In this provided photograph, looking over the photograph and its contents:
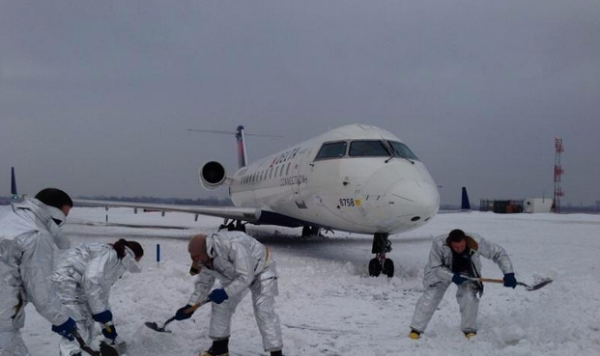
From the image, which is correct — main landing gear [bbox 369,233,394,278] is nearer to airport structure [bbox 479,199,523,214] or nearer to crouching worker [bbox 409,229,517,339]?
crouching worker [bbox 409,229,517,339]

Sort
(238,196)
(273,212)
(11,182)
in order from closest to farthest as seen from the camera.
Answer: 1. (273,212)
2. (238,196)
3. (11,182)

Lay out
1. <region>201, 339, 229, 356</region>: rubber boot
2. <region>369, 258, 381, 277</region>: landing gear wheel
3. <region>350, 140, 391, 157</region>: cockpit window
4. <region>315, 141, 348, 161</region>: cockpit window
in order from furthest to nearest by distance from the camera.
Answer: <region>315, 141, 348, 161</region>: cockpit window
<region>350, 140, 391, 157</region>: cockpit window
<region>369, 258, 381, 277</region>: landing gear wheel
<region>201, 339, 229, 356</region>: rubber boot

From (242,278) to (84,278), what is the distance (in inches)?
56.4

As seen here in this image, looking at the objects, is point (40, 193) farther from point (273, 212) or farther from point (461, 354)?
point (273, 212)

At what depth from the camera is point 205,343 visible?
5230mm

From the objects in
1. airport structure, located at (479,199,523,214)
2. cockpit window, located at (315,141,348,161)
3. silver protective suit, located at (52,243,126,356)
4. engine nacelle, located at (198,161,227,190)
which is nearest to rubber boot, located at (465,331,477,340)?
silver protective suit, located at (52,243,126,356)

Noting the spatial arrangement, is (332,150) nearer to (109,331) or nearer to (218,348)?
(218,348)

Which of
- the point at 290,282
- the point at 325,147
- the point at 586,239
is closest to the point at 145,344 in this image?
the point at 290,282

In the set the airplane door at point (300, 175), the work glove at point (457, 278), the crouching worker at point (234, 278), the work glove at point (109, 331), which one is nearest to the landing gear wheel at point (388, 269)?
the airplane door at point (300, 175)

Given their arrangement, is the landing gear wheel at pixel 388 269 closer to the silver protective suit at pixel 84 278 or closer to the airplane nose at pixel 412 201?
the airplane nose at pixel 412 201

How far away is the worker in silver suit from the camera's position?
377 cm

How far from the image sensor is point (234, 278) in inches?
185

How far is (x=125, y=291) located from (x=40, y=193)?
135 inches

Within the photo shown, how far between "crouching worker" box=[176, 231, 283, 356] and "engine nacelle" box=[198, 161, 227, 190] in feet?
53.8
